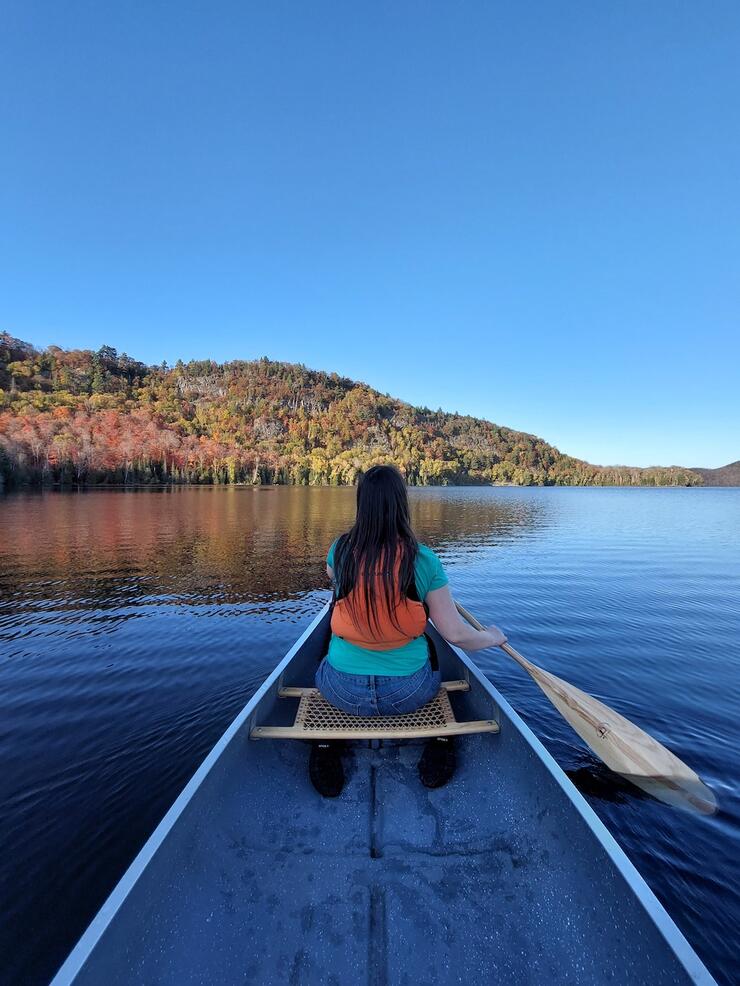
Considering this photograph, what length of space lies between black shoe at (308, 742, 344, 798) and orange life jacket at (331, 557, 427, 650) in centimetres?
94

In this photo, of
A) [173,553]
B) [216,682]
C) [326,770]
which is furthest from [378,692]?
[173,553]

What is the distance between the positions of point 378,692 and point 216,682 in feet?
17.0

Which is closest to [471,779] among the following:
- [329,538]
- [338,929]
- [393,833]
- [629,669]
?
[393,833]

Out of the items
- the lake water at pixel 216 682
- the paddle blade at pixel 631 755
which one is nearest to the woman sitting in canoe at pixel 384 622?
the paddle blade at pixel 631 755

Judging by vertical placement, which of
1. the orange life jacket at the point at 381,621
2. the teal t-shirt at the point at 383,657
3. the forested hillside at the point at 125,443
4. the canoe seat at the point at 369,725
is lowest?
the canoe seat at the point at 369,725

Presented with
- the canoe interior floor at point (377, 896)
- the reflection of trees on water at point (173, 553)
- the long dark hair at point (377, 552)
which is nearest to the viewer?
the canoe interior floor at point (377, 896)

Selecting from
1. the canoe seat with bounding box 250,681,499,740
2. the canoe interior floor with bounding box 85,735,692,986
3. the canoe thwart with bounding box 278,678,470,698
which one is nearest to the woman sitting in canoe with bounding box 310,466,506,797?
the canoe seat with bounding box 250,681,499,740

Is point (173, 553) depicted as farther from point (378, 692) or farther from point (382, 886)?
point (382, 886)

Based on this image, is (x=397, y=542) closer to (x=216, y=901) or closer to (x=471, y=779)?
(x=471, y=779)

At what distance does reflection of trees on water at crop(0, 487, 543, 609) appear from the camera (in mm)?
14094

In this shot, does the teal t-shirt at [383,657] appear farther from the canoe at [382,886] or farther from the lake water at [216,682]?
the lake water at [216,682]

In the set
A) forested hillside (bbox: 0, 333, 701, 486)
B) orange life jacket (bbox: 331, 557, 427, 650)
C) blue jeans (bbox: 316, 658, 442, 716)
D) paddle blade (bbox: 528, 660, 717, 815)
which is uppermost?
forested hillside (bbox: 0, 333, 701, 486)

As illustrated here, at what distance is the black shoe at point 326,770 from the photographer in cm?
355

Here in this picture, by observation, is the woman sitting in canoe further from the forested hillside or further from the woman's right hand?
the forested hillside
